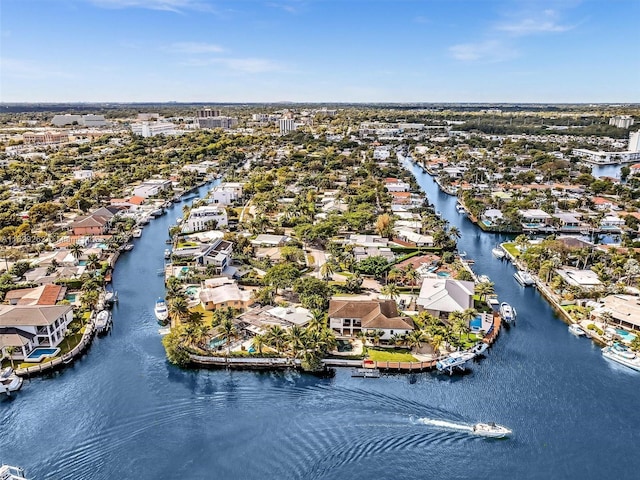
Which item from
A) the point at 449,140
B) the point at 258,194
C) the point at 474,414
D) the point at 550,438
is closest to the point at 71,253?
the point at 258,194

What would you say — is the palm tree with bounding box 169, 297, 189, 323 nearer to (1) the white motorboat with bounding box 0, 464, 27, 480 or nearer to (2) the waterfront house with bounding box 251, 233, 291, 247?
(1) the white motorboat with bounding box 0, 464, 27, 480

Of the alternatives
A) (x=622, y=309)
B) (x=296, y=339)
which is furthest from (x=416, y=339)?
(x=622, y=309)

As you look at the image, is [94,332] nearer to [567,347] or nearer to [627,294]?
[567,347]

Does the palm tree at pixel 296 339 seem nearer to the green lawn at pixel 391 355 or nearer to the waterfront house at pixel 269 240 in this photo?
the green lawn at pixel 391 355

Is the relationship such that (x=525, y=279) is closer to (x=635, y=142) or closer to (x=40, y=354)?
(x=40, y=354)

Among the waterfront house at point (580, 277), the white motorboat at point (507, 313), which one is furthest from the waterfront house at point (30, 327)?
the waterfront house at point (580, 277)

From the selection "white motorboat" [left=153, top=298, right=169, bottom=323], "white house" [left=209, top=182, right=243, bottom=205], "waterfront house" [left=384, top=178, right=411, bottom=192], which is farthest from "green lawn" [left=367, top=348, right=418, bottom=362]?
"waterfront house" [left=384, top=178, right=411, bottom=192]
